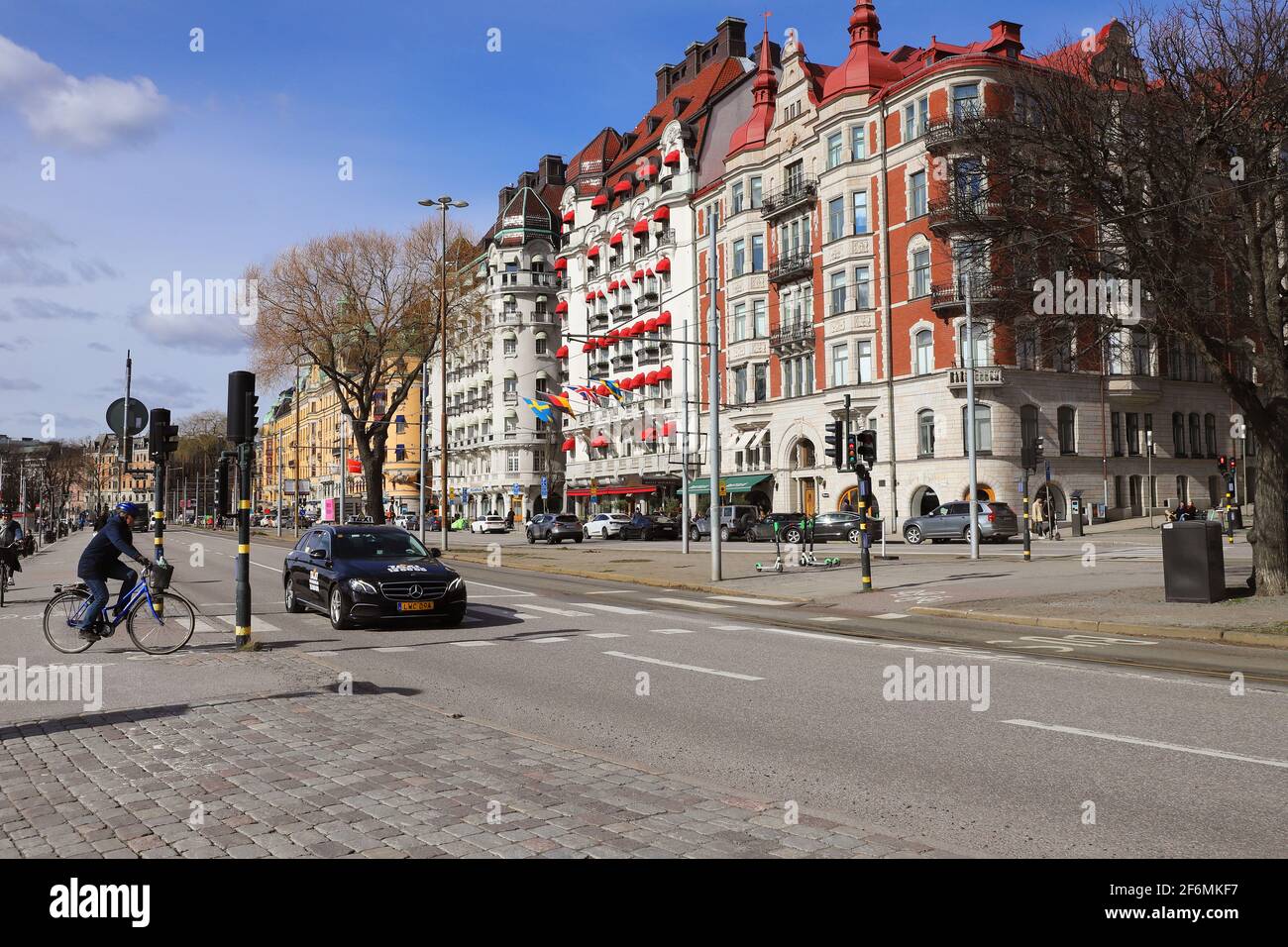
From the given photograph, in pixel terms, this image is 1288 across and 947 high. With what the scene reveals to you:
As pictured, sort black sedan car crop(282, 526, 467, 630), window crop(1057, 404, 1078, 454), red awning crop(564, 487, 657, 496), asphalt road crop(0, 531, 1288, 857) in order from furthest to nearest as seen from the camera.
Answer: red awning crop(564, 487, 657, 496)
window crop(1057, 404, 1078, 454)
black sedan car crop(282, 526, 467, 630)
asphalt road crop(0, 531, 1288, 857)

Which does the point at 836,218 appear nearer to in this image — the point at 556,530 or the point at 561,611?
the point at 556,530

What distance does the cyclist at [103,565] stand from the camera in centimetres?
1165

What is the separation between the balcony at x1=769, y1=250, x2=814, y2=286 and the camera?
5356cm

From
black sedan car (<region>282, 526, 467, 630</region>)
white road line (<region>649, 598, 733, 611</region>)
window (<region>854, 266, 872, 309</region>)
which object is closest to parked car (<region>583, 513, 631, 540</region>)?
window (<region>854, 266, 872, 309</region>)

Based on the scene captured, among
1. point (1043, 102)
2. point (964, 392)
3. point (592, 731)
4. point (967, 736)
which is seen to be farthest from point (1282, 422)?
point (964, 392)

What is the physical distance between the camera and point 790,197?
178ft

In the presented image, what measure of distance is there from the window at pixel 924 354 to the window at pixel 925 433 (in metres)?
2.00

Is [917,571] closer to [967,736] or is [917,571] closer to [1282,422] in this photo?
[1282,422]

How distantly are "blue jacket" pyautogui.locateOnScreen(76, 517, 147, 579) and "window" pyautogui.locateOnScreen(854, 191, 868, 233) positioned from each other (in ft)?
143

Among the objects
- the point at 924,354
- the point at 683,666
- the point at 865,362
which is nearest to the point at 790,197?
the point at 865,362

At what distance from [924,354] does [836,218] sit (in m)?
8.94

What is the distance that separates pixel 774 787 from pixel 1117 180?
14.0 meters

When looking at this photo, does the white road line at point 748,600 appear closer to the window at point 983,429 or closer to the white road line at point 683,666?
the white road line at point 683,666

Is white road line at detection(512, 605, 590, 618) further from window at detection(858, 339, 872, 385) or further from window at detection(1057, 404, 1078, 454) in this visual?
window at detection(1057, 404, 1078, 454)
